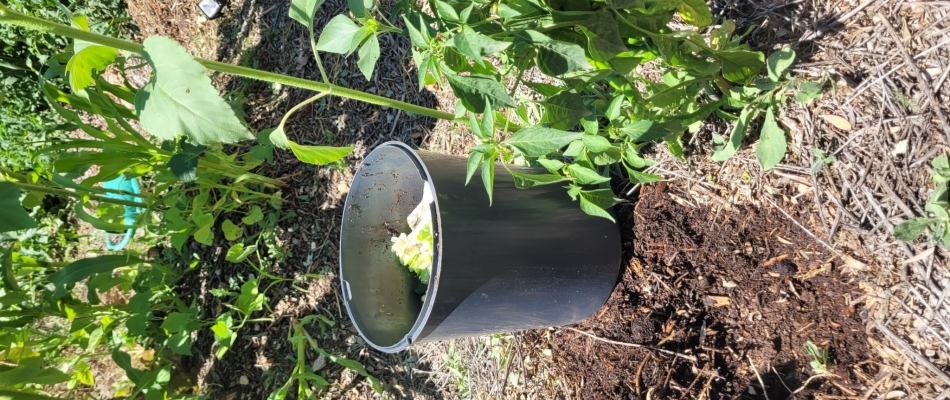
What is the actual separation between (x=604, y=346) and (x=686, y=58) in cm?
74

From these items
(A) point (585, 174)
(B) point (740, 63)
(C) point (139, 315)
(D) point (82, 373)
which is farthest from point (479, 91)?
(D) point (82, 373)

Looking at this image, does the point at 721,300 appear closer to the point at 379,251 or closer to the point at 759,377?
the point at 759,377

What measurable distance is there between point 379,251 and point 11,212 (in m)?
0.82

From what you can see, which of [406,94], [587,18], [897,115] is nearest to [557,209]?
[587,18]

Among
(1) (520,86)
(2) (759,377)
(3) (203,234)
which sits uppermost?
(1) (520,86)

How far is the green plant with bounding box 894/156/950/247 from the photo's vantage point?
0.93 m

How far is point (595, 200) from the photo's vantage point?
1.17 meters

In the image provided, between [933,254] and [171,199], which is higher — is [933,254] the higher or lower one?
the higher one

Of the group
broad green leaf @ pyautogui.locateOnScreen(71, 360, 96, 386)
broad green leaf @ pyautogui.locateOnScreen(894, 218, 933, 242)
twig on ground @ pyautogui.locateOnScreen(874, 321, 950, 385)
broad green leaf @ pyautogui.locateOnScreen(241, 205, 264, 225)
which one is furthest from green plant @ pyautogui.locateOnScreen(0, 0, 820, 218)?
broad green leaf @ pyautogui.locateOnScreen(71, 360, 96, 386)

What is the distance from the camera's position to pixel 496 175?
131 cm

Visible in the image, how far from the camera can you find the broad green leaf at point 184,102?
0.77 meters

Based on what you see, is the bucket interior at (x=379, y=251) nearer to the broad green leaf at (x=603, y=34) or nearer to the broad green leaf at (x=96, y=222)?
the broad green leaf at (x=603, y=34)

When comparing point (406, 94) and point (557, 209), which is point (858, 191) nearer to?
point (557, 209)

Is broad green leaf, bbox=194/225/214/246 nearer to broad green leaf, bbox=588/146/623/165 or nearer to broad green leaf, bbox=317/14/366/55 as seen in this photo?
broad green leaf, bbox=317/14/366/55
